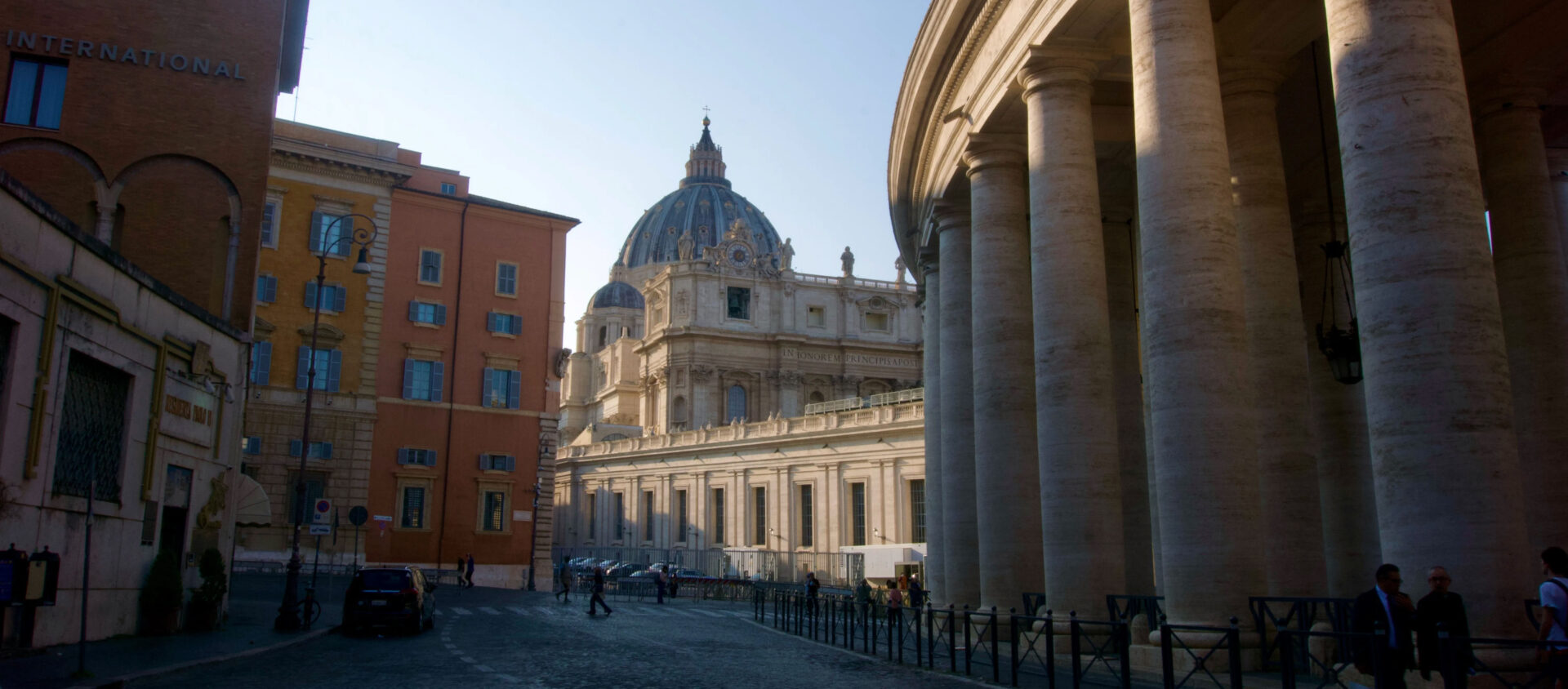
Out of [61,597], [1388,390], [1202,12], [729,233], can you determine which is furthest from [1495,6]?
[729,233]

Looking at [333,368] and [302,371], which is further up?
[333,368]

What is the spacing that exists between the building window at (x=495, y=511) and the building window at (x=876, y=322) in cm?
5465

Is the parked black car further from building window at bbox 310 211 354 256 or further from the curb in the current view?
building window at bbox 310 211 354 256

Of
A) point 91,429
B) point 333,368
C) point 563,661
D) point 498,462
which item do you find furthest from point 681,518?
point 91,429

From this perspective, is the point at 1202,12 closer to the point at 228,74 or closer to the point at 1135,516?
the point at 1135,516

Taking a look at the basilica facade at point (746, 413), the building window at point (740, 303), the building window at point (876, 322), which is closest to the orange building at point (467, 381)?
the basilica facade at point (746, 413)

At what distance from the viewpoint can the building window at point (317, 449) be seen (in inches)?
1479

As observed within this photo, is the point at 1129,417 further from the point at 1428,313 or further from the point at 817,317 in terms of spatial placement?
the point at 817,317

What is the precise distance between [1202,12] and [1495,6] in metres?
4.63

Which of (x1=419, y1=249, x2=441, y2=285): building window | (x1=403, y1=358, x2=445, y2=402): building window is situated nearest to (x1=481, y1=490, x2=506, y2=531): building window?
(x1=403, y1=358, x2=445, y2=402): building window

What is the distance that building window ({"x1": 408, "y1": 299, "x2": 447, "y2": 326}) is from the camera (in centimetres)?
4075

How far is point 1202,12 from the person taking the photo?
1284 cm

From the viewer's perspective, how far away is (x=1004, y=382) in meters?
18.2

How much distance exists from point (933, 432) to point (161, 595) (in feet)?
49.1
